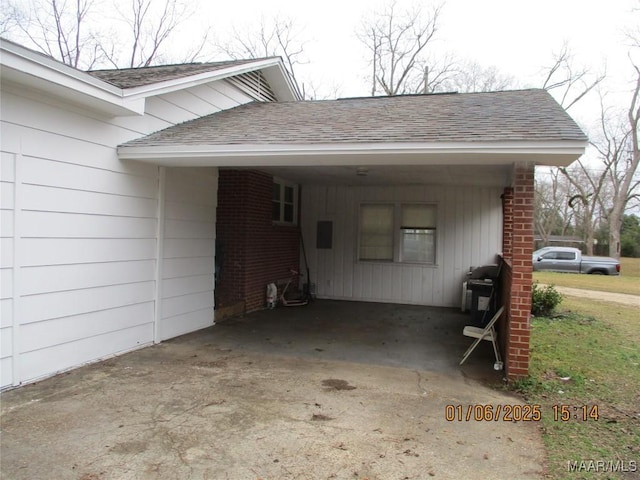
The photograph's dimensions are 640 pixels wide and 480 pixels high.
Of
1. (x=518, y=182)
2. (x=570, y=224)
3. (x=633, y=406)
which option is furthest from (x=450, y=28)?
(x=570, y=224)

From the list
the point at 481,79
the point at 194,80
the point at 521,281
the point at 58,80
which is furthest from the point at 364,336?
the point at 481,79

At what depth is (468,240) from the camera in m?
10.0

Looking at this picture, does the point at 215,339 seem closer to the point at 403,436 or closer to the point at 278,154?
the point at 278,154

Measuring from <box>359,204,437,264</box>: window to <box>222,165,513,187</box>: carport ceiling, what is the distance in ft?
2.60

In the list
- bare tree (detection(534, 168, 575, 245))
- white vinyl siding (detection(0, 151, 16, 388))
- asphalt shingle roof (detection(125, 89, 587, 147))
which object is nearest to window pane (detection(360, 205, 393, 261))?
asphalt shingle roof (detection(125, 89, 587, 147))

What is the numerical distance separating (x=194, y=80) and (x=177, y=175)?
1373 mm

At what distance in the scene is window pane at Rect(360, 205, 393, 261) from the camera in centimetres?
1055

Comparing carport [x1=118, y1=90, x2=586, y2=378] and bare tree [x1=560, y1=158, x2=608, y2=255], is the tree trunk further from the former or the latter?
carport [x1=118, y1=90, x2=586, y2=378]

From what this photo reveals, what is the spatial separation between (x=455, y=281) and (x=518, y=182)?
222 inches

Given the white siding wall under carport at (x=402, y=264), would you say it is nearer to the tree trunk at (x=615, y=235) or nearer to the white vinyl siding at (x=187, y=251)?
the white vinyl siding at (x=187, y=251)

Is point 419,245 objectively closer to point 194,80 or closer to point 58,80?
point 194,80

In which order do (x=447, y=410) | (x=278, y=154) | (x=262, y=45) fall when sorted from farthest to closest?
(x=262, y=45), (x=278, y=154), (x=447, y=410)

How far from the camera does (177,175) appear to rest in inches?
254

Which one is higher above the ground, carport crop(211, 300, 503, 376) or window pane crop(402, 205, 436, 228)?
window pane crop(402, 205, 436, 228)
